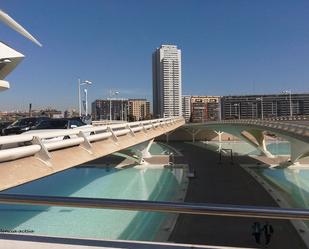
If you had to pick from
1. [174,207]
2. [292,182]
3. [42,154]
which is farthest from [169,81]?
[174,207]

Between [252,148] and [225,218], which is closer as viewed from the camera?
[225,218]

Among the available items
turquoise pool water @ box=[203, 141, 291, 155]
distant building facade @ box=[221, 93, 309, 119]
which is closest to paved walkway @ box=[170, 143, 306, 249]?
turquoise pool water @ box=[203, 141, 291, 155]

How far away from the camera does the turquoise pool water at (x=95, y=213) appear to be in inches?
844

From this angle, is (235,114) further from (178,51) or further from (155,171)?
(155,171)

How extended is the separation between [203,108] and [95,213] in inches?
5221

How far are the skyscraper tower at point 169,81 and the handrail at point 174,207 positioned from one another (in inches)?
5228

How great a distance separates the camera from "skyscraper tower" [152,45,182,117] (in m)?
138

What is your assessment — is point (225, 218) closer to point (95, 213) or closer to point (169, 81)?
point (95, 213)

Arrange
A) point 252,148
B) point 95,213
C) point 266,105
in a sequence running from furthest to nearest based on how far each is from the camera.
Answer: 1. point 266,105
2. point 252,148
3. point 95,213

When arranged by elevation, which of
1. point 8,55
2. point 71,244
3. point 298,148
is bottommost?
point 298,148

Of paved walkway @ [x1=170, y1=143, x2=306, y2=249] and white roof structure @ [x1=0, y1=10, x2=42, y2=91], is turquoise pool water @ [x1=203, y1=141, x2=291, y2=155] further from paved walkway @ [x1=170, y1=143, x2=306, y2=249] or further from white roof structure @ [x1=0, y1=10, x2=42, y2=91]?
white roof structure @ [x1=0, y1=10, x2=42, y2=91]

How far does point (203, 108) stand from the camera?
515 feet

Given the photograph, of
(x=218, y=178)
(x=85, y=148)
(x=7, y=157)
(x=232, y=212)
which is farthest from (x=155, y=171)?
(x=232, y=212)

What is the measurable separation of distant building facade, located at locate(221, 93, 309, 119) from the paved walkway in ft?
255
